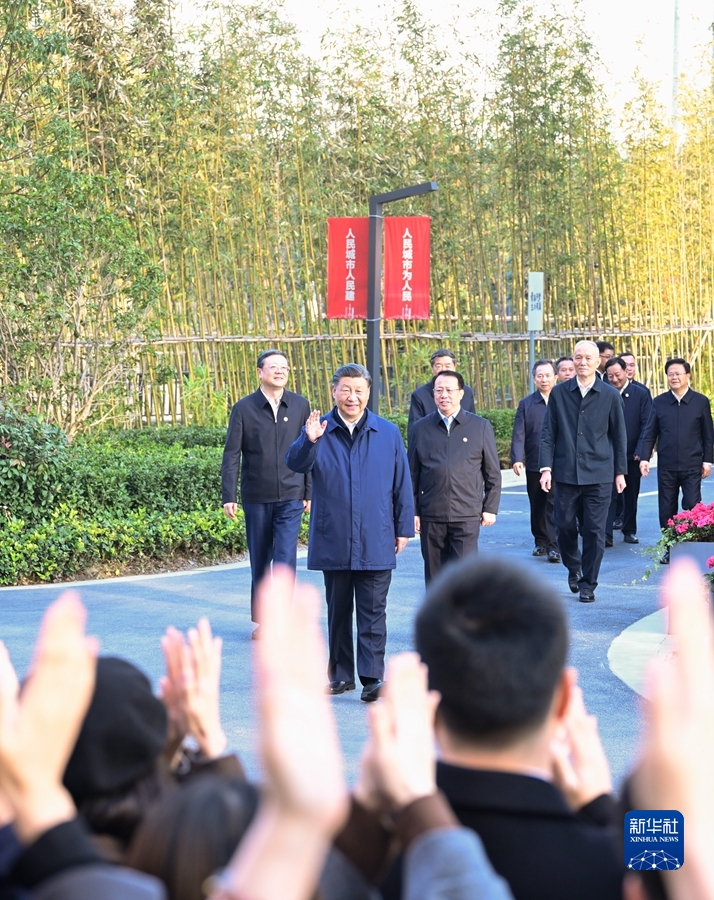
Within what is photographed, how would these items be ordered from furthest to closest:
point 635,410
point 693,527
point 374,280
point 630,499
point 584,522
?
point 635,410 → point 630,499 → point 374,280 → point 584,522 → point 693,527

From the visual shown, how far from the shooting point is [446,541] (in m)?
8.07

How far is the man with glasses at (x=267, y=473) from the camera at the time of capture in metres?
8.30

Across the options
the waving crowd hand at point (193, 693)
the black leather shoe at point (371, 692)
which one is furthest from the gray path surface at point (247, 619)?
the waving crowd hand at point (193, 693)

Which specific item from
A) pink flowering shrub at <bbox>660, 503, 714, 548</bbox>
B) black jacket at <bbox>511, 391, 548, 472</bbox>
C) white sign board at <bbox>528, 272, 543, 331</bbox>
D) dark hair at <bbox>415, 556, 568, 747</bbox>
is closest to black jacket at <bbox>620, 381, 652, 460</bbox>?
black jacket at <bbox>511, 391, 548, 472</bbox>

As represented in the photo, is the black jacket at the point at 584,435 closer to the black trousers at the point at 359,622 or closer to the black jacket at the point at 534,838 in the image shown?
the black trousers at the point at 359,622

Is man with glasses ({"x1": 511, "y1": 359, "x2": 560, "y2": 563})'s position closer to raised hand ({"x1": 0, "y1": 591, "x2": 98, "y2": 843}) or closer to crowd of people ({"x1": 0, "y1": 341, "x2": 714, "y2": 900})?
crowd of people ({"x1": 0, "y1": 341, "x2": 714, "y2": 900})

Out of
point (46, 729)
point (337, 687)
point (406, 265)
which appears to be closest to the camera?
point (46, 729)

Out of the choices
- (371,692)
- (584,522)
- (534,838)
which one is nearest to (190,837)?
(534,838)

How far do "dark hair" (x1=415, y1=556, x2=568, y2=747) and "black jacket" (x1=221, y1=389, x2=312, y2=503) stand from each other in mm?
6372

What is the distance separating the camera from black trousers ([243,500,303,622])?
830 centimetres

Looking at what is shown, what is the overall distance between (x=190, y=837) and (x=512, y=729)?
515 mm

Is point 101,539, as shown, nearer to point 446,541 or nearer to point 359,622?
point 446,541

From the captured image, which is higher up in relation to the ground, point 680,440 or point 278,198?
point 278,198

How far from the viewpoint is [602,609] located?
29.5 ft
